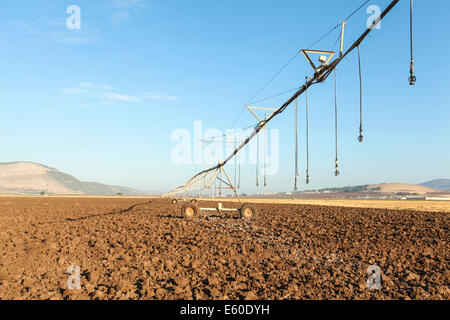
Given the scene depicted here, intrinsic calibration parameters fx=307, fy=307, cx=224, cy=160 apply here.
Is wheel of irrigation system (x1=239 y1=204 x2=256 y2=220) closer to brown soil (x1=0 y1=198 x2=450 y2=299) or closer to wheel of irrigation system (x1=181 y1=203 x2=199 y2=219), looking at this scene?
wheel of irrigation system (x1=181 y1=203 x2=199 y2=219)

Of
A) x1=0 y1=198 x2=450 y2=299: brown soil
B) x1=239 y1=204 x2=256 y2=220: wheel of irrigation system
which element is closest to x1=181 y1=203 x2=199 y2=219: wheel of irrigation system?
x1=239 y1=204 x2=256 y2=220: wheel of irrigation system

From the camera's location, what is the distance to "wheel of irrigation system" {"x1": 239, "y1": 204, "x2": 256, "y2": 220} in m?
23.0

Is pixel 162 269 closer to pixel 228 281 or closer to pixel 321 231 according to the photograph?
pixel 228 281

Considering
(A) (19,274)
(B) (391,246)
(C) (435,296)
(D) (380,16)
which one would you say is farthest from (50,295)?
(B) (391,246)

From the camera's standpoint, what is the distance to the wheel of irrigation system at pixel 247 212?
23.0m

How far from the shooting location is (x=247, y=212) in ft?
76.2

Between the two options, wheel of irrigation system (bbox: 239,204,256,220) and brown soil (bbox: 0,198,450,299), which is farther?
wheel of irrigation system (bbox: 239,204,256,220)

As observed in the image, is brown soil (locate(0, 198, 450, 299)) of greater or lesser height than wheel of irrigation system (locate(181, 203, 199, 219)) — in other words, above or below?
below

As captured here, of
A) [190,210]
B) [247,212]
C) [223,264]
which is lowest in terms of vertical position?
[223,264]

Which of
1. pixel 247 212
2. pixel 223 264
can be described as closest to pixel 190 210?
pixel 247 212

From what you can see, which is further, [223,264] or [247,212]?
[247,212]

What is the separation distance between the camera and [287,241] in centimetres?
1437

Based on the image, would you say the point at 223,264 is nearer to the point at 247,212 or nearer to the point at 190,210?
the point at 190,210

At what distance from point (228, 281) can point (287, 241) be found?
6.71 metres
